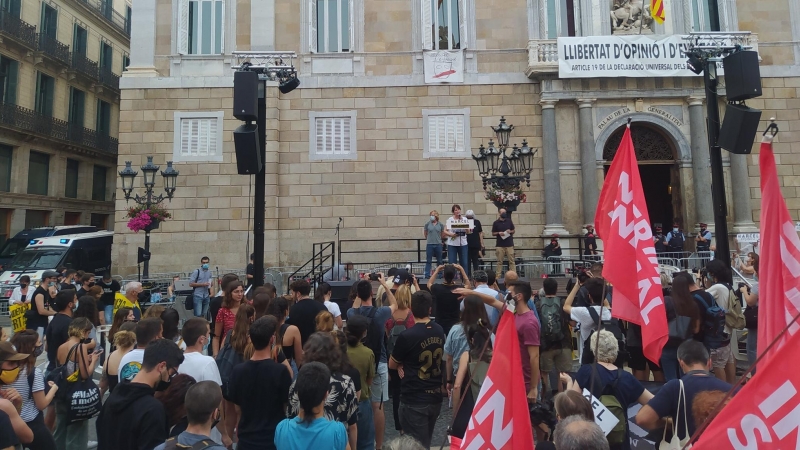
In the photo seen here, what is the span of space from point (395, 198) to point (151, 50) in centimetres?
1029

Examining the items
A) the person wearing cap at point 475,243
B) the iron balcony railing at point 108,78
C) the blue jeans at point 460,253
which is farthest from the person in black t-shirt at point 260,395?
the iron balcony railing at point 108,78

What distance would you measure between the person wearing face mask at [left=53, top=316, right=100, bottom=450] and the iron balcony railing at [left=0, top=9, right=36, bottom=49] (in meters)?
26.1

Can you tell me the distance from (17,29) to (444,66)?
21076 millimetres

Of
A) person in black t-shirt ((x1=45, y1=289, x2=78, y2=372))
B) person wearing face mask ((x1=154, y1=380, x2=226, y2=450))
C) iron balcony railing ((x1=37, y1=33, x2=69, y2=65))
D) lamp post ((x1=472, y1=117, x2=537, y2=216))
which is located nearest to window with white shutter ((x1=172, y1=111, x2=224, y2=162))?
lamp post ((x1=472, y1=117, x2=537, y2=216))

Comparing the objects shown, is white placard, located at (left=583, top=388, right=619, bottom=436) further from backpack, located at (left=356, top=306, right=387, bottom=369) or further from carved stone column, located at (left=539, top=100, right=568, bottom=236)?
carved stone column, located at (left=539, top=100, right=568, bottom=236)

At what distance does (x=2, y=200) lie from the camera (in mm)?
24266

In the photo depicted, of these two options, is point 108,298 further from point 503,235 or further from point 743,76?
point 743,76

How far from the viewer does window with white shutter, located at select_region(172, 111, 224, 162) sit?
1859 cm

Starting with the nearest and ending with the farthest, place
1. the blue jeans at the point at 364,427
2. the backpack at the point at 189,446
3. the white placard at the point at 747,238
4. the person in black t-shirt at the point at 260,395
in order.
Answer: the backpack at the point at 189,446, the person in black t-shirt at the point at 260,395, the blue jeans at the point at 364,427, the white placard at the point at 747,238

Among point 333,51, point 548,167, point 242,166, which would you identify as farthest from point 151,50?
point 548,167

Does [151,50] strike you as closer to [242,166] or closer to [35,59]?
[35,59]

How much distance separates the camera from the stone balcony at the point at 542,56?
60.2 feet

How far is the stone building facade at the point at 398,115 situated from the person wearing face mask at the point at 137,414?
1498cm

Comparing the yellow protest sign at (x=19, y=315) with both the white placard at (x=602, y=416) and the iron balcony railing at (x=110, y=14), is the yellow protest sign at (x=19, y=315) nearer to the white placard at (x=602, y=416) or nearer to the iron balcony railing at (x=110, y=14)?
the white placard at (x=602, y=416)
